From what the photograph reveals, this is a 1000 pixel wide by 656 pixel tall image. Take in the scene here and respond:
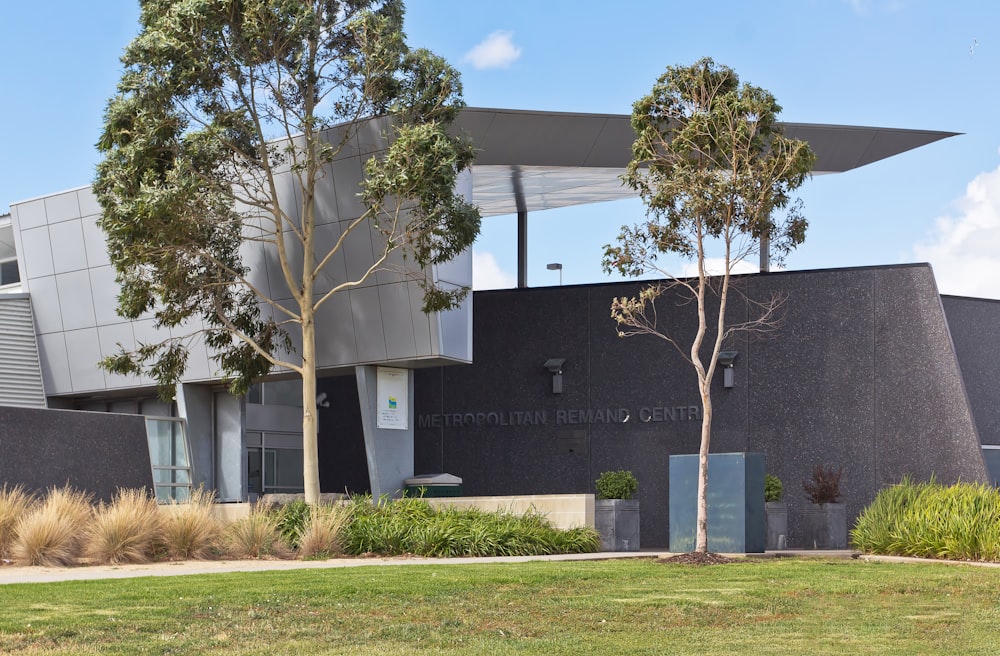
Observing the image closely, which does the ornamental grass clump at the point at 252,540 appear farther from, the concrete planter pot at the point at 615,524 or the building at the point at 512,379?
the building at the point at 512,379

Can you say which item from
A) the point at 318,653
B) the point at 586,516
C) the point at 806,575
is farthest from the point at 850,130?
the point at 318,653

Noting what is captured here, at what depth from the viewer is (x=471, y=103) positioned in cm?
2202

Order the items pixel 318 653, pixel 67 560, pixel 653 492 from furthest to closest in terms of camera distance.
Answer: pixel 653 492, pixel 67 560, pixel 318 653

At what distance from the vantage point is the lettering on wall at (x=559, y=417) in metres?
24.2

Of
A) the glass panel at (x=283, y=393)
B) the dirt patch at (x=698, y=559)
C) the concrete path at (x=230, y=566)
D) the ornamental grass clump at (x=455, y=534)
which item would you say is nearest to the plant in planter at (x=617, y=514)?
the ornamental grass clump at (x=455, y=534)

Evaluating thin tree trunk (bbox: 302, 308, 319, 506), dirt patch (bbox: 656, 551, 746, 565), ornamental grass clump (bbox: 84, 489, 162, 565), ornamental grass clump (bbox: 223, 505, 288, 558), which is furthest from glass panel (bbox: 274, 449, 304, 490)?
dirt patch (bbox: 656, 551, 746, 565)

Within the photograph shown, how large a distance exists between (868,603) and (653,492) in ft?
43.7

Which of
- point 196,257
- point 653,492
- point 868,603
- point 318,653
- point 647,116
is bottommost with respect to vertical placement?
point 653,492

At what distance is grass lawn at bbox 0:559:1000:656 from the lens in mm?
8359

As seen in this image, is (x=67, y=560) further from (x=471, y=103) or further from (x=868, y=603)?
(x=471, y=103)

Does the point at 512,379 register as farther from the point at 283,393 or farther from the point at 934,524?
the point at 934,524

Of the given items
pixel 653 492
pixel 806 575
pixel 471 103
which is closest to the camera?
Answer: pixel 806 575

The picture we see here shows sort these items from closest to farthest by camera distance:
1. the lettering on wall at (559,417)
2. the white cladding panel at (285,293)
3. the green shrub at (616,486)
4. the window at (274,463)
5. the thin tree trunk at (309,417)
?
the green shrub at (616,486)
the thin tree trunk at (309,417)
the white cladding panel at (285,293)
the lettering on wall at (559,417)
the window at (274,463)

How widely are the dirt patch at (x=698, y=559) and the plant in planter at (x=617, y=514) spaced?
316cm
